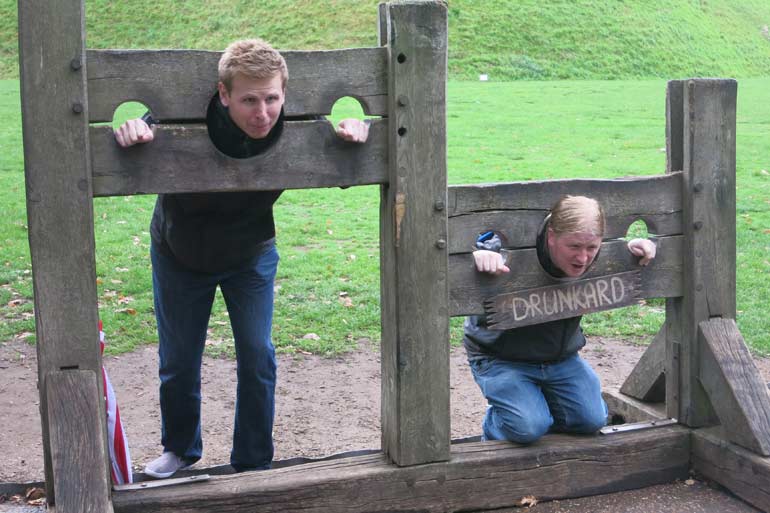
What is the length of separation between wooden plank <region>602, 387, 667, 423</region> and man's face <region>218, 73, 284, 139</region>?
7.50ft

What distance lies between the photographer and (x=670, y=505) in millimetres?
3912

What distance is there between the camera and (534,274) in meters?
3.99

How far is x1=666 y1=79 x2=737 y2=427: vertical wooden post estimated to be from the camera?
4.09 meters

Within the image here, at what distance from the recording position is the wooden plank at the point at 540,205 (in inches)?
152

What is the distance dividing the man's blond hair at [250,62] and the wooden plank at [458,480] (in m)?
1.44

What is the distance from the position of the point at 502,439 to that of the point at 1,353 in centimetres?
347

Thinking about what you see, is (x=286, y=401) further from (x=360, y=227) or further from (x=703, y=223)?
(x=360, y=227)

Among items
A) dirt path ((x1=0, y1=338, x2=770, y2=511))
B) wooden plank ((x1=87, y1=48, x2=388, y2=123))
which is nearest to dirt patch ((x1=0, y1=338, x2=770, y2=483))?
dirt path ((x1=0, y1=338, x2=770, y2=511))

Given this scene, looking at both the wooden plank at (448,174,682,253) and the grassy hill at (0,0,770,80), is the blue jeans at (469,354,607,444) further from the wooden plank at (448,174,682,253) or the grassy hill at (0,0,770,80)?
the grassy hill at (0,0,770,80)

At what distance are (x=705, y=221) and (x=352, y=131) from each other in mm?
1614

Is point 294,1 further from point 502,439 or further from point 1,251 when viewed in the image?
point 502,439

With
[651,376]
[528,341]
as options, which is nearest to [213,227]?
[528,341]

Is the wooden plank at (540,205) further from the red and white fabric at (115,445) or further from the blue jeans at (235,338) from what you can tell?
the red and white fabric at (115,445)

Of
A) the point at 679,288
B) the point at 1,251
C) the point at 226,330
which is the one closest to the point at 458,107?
the point at 1,251
